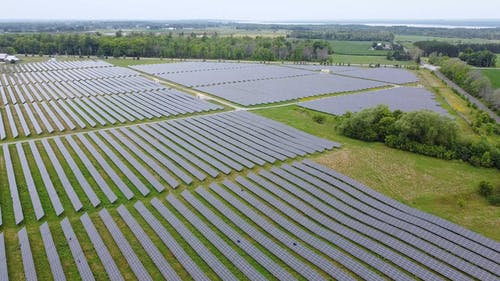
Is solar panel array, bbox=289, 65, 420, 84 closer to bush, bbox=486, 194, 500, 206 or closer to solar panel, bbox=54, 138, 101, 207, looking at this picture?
bush, bbox=486, 194, 500, 206

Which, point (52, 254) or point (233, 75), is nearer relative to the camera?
point (52, 254)

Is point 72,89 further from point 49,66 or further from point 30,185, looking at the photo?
point 30,185

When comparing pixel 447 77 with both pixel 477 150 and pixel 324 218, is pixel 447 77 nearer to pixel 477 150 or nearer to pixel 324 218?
pixel 477 150

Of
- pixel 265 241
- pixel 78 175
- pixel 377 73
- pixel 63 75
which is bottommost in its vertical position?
pixel 265 241

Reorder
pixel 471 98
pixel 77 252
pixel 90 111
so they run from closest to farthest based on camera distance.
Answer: pixel 77 252 < pixel 90 111 < pixel 471 98

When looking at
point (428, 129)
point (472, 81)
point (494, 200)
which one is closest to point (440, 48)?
point (472, 81)

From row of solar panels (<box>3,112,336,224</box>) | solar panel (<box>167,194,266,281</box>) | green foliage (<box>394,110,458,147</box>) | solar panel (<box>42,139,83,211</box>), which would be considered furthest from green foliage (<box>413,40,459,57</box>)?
solar panel (<box>42,139,83,211</box>)

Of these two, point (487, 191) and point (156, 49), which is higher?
point (156, 49)
